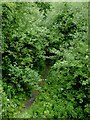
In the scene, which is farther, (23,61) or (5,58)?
(23,61)

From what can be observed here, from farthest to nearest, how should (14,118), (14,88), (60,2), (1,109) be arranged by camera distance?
(60,2)
(14,88)
(14,118)
(1,109)

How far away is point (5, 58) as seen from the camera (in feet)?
13.6

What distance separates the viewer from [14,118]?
3.11 metres

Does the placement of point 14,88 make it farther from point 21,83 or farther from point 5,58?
point 5,58

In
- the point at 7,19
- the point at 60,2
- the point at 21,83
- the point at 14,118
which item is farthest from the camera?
the point at 60,2

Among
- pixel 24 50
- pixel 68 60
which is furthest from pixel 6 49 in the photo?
pixel 68 60

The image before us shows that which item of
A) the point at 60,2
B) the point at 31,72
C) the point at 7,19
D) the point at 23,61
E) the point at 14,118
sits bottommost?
the point at 14,118

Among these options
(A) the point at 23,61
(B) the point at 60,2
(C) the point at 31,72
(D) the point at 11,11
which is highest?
(B) the point at 60,2

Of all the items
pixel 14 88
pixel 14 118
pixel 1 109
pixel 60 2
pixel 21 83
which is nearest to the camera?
pixel 1 109

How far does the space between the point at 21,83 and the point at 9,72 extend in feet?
2.24

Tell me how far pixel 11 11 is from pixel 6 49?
1336 millimetres

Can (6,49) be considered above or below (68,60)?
above

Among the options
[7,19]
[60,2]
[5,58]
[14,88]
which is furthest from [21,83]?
[60,2]

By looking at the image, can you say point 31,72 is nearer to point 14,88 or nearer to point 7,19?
point 14,88
